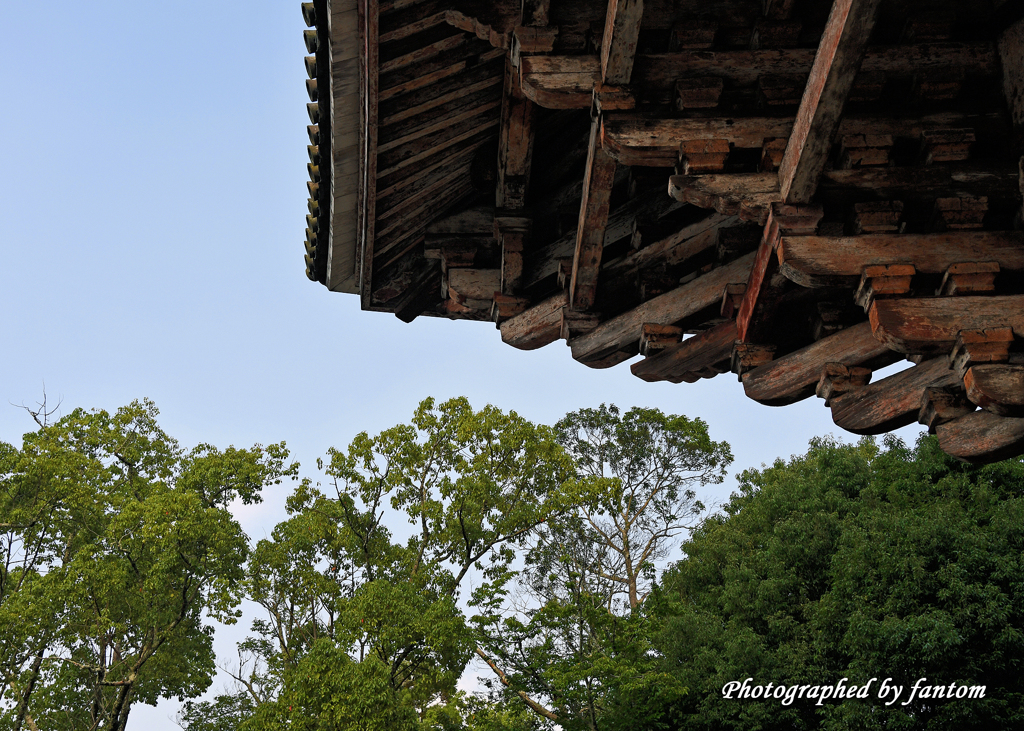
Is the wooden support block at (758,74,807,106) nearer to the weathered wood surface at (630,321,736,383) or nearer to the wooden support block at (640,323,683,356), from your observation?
the weathered wood surface at (630,321,736,383)

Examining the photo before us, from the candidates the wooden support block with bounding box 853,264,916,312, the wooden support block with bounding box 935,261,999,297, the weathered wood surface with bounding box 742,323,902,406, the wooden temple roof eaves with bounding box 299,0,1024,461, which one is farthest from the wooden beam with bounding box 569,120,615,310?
the wooden support block with bounding box 935,261,999,297

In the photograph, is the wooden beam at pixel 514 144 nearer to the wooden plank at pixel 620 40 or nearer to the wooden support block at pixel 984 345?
the wooden plank at pixel 620 40

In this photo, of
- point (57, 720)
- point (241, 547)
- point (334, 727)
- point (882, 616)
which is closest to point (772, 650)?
point (882, 616)

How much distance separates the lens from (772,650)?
1848 centimetres

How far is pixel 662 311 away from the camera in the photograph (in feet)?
14.3

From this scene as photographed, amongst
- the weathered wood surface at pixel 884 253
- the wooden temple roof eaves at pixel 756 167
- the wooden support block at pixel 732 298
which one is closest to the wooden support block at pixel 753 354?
the wooden temple roof eaves at pixel 756 167

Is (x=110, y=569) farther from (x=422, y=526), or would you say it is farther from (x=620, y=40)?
(x=620, y=40)

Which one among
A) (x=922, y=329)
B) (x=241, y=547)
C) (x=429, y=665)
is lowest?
(x=922, y=329)

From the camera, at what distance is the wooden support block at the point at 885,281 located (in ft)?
9.93

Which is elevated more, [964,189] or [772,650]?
[772,650]

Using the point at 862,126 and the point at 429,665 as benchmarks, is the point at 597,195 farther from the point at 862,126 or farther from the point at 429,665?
the point at 429,665

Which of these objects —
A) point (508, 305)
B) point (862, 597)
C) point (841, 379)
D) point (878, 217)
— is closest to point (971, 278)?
point (878, 217)

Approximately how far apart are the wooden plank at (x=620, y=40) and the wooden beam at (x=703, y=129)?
143 millimetres

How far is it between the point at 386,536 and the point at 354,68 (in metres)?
15.7
